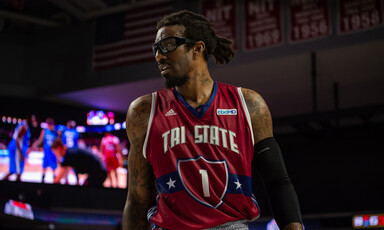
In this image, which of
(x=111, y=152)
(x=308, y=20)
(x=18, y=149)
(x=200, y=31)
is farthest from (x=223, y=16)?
(x=200, y=31)

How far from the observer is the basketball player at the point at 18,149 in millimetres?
7680

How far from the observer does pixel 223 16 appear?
22.4 ft

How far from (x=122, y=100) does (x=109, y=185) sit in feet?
4.64

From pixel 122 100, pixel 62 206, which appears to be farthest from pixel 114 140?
pixel 62 206

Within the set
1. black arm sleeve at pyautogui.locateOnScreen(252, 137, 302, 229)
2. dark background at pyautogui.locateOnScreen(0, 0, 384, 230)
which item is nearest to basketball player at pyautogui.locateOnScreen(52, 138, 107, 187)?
dark background at pyautogui.locateOnScreen(0, 0, 384, 230)

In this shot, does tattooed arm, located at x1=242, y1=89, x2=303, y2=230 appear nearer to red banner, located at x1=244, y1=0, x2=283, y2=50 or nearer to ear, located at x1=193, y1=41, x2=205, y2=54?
ear, located at x1=193, y1=41, x2=205, y2=54

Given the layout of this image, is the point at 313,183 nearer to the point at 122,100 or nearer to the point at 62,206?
the point at 122,100

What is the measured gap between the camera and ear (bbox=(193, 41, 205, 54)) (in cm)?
188

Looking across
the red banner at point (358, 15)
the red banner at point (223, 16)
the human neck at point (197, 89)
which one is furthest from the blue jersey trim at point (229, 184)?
the red banner at point (223, 16)

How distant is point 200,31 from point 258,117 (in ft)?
1.30

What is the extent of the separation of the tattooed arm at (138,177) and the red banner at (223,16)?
5.00m

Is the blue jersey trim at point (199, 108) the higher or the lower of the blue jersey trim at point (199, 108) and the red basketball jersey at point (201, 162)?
the higher

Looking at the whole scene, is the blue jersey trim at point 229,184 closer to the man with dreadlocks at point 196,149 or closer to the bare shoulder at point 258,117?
the man with dreadlocks at point 196,149

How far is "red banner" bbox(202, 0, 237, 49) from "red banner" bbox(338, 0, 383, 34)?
4.57 feet
